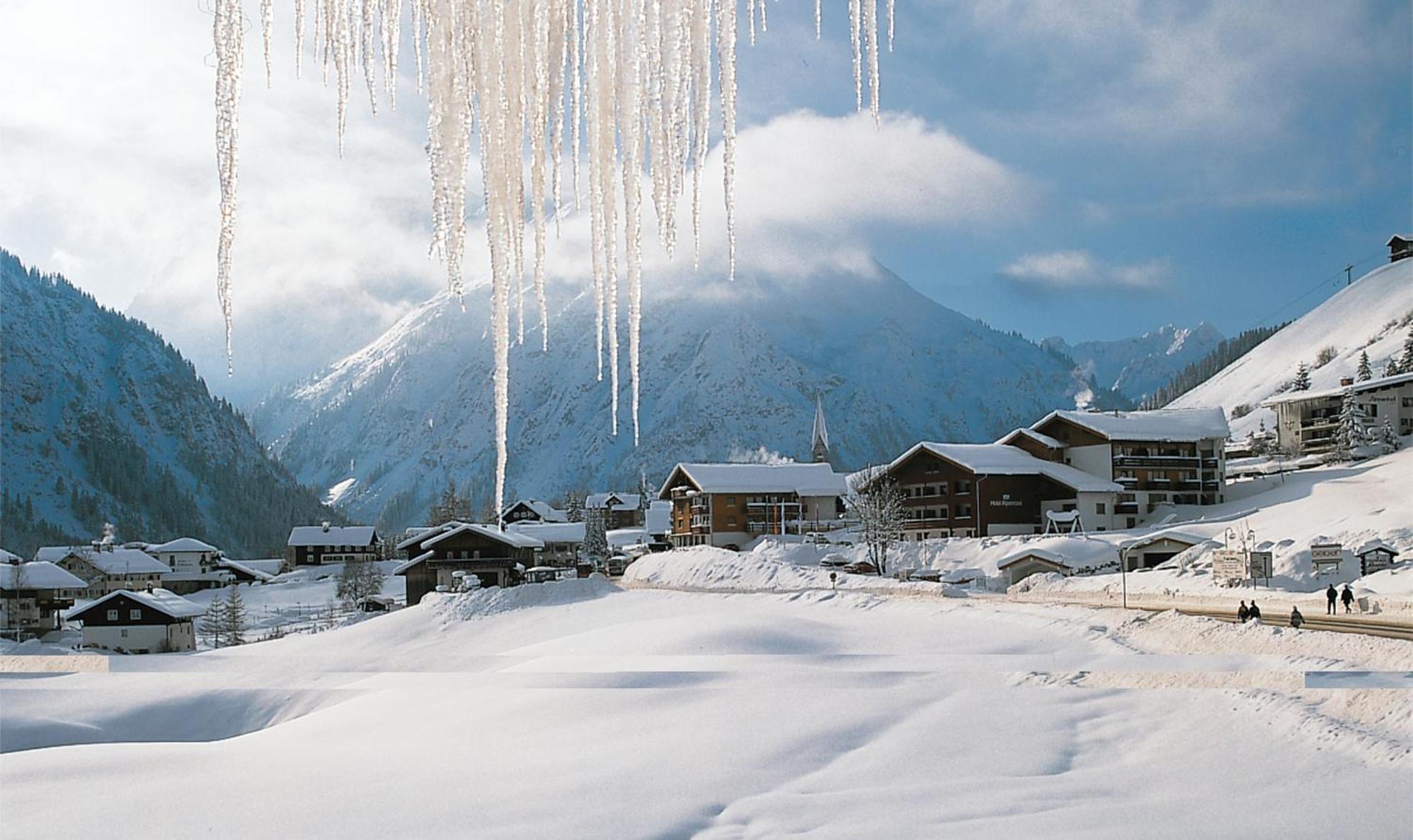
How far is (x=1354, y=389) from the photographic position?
73562mm

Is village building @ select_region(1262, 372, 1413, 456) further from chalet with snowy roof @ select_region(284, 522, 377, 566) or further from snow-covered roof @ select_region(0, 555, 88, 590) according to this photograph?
chalet with snowy roof @ select_region(284, 522, 377, 566)

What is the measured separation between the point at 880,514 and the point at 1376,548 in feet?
85.6

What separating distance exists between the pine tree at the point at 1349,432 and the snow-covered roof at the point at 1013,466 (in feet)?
57.5

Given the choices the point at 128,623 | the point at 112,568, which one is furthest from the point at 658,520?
the point at 128,623

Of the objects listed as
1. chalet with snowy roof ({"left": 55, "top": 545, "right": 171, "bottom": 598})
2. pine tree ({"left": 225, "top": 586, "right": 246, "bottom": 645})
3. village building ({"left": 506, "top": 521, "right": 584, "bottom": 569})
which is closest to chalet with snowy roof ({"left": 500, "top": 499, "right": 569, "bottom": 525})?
village building ({"left": 506, "top": 521, "right": 584, "bottom": 569})

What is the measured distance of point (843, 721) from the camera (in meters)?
13.4

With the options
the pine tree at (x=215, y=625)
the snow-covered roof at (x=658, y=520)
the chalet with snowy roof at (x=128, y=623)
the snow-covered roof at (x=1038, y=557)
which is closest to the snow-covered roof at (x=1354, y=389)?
the snow-covered roof at (x=1038, y=557)

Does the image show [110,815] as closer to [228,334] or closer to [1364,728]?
[228,334]

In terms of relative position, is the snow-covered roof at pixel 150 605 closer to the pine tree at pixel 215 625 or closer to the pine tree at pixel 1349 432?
the pine tree at pixel 215 625

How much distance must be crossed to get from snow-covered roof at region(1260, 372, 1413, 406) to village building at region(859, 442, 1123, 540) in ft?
77.1

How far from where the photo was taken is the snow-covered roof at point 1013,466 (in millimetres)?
63000

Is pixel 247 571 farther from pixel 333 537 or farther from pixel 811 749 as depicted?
pixel 811 749

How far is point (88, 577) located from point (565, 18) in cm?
9977

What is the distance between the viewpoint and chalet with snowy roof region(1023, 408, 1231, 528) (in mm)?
65375
